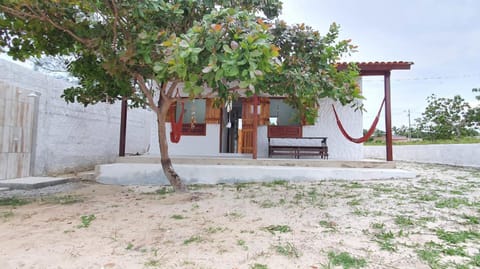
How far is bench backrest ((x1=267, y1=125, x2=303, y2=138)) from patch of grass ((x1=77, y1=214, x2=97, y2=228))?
4692 millimetres

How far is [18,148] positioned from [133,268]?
18.2 ft

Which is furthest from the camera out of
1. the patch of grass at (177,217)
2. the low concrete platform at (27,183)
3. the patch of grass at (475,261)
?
the low concrete platform at (27,183)

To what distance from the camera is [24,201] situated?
4.13 meters

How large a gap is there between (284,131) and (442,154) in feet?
20.4

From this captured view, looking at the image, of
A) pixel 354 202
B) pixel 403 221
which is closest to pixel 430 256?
pixel 403 221

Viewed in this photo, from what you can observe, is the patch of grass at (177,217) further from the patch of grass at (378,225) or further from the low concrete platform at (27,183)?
the low concrete platform at (27,183)

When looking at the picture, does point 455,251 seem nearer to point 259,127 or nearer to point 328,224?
point 328,224

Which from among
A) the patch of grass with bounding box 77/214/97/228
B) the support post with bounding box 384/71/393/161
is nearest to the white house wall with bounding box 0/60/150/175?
the patch of grass with bounding box 77/214/97/228

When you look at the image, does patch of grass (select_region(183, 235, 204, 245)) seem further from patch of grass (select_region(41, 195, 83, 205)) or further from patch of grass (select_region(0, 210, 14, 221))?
patch of grass (select_region(41, 195, 83, 205))

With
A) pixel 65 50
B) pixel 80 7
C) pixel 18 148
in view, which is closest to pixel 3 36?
pixel 65 50

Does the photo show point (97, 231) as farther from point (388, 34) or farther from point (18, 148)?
point (388, 34)

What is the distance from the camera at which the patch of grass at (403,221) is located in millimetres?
2854

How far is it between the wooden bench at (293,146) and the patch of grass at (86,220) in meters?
4.27

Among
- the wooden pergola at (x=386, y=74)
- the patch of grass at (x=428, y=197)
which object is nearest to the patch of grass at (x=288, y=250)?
the patch of grass at (x=428, y=197)
